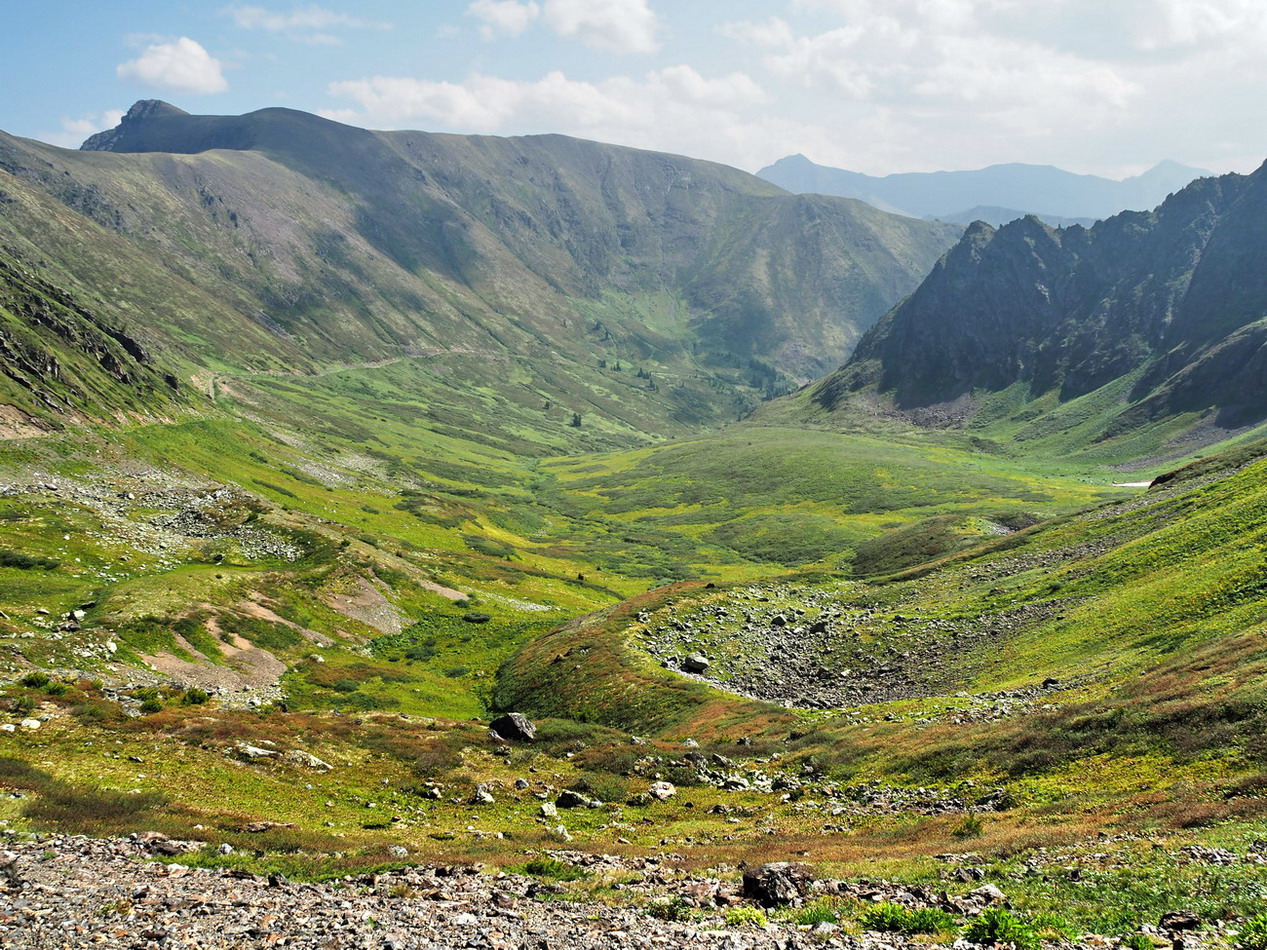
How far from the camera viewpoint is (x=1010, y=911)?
625 inches

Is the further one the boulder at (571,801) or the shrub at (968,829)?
the boulder at (571,801)

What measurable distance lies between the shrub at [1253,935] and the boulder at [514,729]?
36.8 m

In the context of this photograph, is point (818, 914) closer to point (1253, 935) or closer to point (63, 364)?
point (1253, 935)

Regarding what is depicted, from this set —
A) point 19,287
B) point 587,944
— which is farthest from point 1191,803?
point 19,287

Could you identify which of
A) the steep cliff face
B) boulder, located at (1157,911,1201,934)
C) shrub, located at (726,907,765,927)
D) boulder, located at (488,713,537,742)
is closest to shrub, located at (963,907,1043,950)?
boulder, located at (1157,911,1201,934)

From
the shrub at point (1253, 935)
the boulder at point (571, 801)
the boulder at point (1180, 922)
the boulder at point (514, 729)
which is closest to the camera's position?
the shrub at point (1253, 935)

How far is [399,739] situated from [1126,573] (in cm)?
5685

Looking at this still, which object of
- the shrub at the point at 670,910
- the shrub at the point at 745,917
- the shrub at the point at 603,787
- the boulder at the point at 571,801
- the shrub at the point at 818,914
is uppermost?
the shrub at the point at 818,914

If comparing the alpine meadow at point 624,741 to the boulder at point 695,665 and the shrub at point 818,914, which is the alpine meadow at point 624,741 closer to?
the shrub at point 818,914

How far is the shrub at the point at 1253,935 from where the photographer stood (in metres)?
12.4

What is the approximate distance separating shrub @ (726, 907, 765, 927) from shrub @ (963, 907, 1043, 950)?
445 cm

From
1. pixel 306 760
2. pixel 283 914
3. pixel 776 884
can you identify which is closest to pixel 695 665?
pixel 306 760

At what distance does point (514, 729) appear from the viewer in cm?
4438

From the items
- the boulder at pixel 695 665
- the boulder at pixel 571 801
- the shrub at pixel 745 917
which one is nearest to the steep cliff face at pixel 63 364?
the boulder at pixel 695 665
